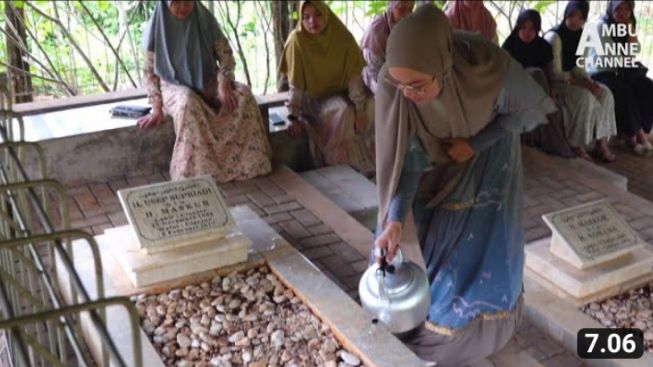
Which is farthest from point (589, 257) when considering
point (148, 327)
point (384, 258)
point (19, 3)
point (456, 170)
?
point (19, 3)

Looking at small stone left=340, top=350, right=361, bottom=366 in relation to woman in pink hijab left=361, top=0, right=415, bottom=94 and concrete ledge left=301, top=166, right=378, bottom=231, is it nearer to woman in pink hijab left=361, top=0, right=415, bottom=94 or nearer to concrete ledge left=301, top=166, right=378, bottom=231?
concrete ledge left=301, top=166, right=378, bottom=231

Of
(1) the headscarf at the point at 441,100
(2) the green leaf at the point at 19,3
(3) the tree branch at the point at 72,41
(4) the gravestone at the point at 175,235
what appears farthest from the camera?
(3) the tree branch at the point at 72,41

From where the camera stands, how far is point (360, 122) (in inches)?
185

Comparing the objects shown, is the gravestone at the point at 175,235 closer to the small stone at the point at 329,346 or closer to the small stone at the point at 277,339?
the small stone at the point at 277,339

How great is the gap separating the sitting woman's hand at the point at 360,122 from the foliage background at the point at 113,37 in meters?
1.73

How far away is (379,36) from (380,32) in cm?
3

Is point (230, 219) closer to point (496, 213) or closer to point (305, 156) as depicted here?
point (496, 213)

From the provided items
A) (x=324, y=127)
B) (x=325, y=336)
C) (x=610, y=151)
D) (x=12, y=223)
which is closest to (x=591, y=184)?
(x=610, y=151)

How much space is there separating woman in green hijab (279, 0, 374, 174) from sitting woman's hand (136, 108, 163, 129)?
84 centimetres

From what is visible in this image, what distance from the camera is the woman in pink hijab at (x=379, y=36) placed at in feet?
15.5

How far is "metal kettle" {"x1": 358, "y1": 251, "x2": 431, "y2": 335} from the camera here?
8.18ft

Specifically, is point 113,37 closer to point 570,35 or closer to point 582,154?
point 570,35

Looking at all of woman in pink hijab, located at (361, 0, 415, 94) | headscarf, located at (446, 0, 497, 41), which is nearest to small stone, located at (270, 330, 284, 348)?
woman in pink hijab, located at (361, 0, 415, 94)
